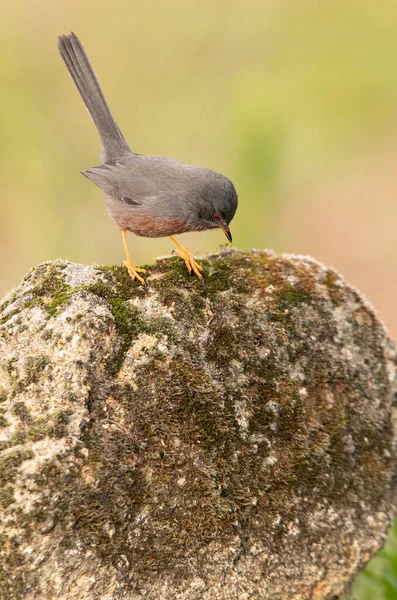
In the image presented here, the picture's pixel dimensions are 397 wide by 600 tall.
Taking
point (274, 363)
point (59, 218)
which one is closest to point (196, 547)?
point (274, 363)

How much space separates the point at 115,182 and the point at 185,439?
245 centimetres

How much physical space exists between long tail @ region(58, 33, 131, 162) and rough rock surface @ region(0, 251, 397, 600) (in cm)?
165

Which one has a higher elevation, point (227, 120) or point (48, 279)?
point (227, 120)

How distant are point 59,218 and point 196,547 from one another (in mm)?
8352

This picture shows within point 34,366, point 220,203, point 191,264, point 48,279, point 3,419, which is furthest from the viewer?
point 220,203

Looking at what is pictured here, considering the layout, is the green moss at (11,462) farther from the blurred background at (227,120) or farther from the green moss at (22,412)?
the blurred background at (227,120)

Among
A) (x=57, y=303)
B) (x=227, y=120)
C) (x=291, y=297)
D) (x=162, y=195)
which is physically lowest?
(x=57, y=303)

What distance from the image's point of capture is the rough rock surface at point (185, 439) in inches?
110

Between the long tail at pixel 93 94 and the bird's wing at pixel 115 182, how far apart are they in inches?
10.0

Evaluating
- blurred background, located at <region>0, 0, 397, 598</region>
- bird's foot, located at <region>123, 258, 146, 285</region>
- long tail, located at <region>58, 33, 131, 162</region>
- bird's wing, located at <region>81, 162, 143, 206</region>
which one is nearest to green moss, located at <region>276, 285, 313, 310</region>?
bird's foot, located at <region>123, 258, 146, 285</region>

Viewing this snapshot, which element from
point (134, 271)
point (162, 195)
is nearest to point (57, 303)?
point (134, 271)

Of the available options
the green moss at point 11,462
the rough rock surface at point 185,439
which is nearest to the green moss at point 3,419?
the rough rock surface at point 185,439

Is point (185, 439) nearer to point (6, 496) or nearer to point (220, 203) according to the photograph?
point (6, 496)

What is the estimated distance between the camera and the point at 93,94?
504 centimetres
